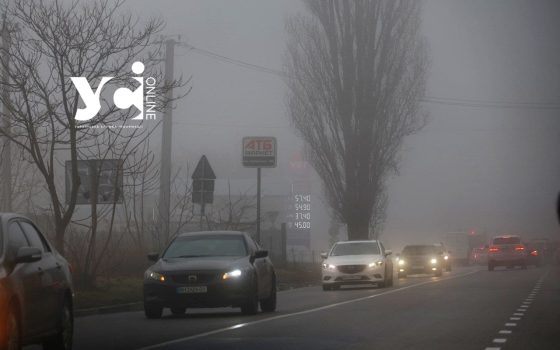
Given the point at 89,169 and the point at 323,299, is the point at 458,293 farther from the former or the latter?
the point at 89,169

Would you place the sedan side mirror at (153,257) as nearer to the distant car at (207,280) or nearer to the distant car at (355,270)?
the distant car at (207,280)

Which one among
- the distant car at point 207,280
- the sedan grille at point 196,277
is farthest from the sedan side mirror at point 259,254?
the sedan grille at point 196,277

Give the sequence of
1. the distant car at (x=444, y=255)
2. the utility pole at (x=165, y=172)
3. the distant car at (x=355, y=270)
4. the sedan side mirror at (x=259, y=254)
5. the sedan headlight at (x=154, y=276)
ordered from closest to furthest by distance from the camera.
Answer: the sedan headlight at (x=154, y=276)
the sedan side mirror at (x=259, y=254)
the distant car at (x=355, y=270)
the utility pole at (x=165, y=172)
the distant car at (x=444, y=255)

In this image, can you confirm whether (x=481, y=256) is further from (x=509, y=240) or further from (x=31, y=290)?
(x=31, y=290)

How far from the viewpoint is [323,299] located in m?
26.6

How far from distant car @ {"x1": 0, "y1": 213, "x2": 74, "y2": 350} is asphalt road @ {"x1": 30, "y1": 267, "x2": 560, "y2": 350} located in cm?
162

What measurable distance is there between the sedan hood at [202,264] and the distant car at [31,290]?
7127 millimetres

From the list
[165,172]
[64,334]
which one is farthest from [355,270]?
[64,334]

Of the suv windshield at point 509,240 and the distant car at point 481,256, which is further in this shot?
the distant car at point 481,256

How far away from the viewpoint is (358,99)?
1962 inches

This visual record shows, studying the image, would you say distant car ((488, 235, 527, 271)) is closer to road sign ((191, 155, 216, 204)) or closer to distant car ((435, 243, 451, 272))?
distant car ((435, 243, 451, 272))

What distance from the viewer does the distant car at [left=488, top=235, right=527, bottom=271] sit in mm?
54656

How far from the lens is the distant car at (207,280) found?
65.4ft

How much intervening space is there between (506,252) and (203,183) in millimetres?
28207
